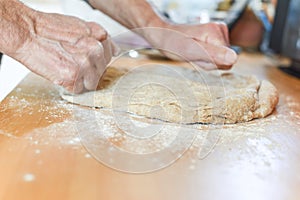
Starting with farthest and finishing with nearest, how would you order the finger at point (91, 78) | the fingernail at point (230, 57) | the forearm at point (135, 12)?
1. the forearm at point (135, 12)
2. the fingernail at point (230, 57)
3. the finger at point (91, 78)

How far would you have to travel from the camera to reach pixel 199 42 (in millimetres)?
854

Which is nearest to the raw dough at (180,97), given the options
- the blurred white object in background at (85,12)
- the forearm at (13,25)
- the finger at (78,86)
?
the finger at (78,86)

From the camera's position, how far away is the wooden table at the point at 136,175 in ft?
1.28

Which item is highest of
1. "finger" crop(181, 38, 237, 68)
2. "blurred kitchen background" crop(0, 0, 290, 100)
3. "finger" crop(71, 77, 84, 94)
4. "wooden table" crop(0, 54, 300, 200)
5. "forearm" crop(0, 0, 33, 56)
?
"forearm" crop(0, 0, 33, 56)

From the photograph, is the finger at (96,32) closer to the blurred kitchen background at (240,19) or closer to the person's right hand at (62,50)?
the person's right hand at (62,50)

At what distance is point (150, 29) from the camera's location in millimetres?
916

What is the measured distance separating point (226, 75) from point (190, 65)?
0.37 ft

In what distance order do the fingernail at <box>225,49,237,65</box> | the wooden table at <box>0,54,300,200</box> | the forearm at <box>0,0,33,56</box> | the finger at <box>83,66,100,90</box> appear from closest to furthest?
1. the wooden table at <box>0,54,300,200</box>
2. the forearm at <box>0,0,33,56</box>
3. the finger at <box>83,66,100,90</box>
4. the fingernail at <box>225,49,237,65</box>

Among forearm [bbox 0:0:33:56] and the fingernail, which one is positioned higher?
forearm [bbox 0:0:33:56]

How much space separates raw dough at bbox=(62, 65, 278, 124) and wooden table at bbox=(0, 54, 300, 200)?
0.03 meters

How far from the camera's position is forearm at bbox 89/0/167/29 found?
0.91 meters

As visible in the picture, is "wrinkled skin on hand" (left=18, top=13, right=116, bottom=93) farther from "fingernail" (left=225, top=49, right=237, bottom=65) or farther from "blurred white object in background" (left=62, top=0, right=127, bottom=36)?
"blurred white object in background" (left=62, top=0, right=127, bottom=36)

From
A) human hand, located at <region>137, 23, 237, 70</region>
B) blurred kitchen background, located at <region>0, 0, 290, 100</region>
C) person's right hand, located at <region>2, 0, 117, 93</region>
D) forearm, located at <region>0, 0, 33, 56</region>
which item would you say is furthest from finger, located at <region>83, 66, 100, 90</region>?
blurred kitchen background, located at <region>0, 0, 290, 100</region>

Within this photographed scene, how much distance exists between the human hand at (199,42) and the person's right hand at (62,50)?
23 cm
